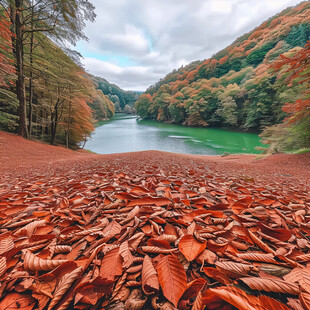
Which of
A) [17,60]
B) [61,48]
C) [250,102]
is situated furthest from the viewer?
[250,102]

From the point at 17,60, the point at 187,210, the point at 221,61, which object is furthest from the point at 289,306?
the point at 221,61

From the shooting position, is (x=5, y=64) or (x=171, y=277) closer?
(x=171, y=277)

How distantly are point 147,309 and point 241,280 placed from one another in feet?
0.98

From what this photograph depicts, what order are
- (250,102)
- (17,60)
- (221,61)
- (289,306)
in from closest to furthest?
(289,306)
(17,60)
(250,102)
(221,61)

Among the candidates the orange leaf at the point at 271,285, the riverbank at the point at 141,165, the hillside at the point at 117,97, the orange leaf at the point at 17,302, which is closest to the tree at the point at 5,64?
the riverbank at the point at 141,165

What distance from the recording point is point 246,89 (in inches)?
840

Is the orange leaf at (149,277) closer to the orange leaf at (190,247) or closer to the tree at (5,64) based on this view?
the orange leaf at (190,247)

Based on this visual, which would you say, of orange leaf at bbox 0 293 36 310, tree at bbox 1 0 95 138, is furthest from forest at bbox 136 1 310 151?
tree at bbox 1 0 95 138

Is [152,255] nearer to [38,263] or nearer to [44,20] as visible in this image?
[38,263]

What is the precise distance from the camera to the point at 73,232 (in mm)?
686

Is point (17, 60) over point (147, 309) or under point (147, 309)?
over

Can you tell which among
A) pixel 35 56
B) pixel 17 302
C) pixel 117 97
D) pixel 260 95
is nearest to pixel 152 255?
pixel 17 302

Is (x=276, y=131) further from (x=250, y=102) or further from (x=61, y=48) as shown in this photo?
(x=250, y=102)

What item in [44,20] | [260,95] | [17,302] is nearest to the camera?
[17,302]
